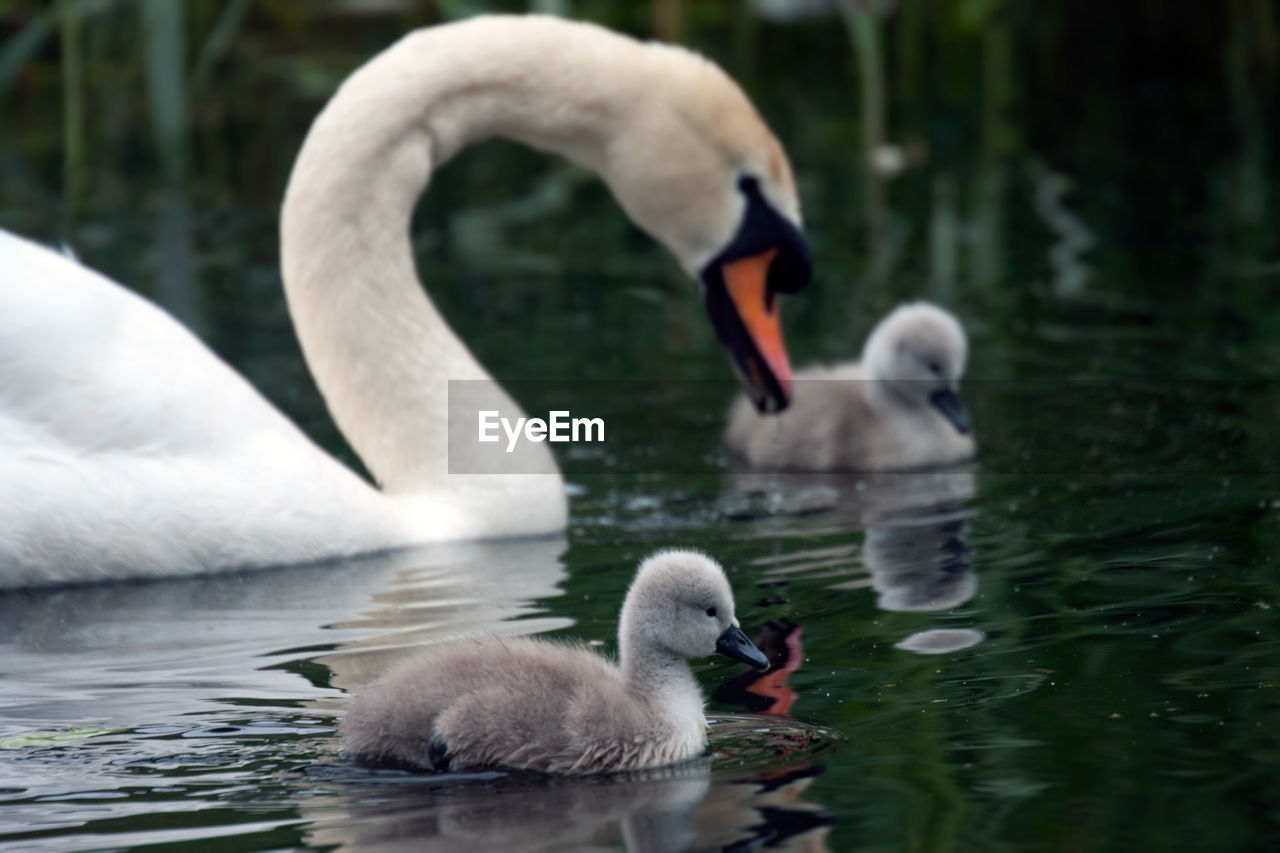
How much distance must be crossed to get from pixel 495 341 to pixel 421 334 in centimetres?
262

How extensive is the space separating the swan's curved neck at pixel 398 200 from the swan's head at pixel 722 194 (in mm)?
136

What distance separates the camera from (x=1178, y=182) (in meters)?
13.5

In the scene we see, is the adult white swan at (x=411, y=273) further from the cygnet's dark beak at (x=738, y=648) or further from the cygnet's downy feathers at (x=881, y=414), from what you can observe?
the cygnet's dark beak at (x=738, y=648)

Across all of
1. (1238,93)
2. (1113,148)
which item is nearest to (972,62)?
(1238,93)

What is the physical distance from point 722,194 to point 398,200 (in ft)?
3.19

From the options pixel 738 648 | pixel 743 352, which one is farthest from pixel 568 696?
pixel 743 352

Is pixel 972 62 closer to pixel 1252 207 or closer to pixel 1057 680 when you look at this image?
pixel 1252 207

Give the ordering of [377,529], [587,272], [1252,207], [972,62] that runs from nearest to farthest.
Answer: [377,529] < [587,272] < [1252,207] < [972,62]

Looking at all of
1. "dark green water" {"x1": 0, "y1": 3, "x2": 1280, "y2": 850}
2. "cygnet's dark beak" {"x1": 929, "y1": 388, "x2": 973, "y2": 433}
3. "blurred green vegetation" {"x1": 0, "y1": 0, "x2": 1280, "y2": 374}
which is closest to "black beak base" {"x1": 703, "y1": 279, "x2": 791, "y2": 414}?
"dark green water" {"x1": 0, "y1": 3, "x2": 1280, "y2": 850}

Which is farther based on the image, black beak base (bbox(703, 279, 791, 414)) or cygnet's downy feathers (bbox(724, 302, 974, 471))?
cygnet's downy feathers (bbox(724, 302, 974, 471))

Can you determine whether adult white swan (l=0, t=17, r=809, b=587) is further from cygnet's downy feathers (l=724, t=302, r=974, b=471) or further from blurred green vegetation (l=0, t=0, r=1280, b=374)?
blurred green vegetation (l=0, t=0, r=1280, b=374)

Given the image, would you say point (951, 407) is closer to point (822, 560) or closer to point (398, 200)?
point (822, 560)

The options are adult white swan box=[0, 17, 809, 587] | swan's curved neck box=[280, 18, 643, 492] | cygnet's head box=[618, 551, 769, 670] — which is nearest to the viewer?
cygnet's head box=[618, 551, 769, 670]

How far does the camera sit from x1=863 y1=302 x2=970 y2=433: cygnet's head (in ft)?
25.7
